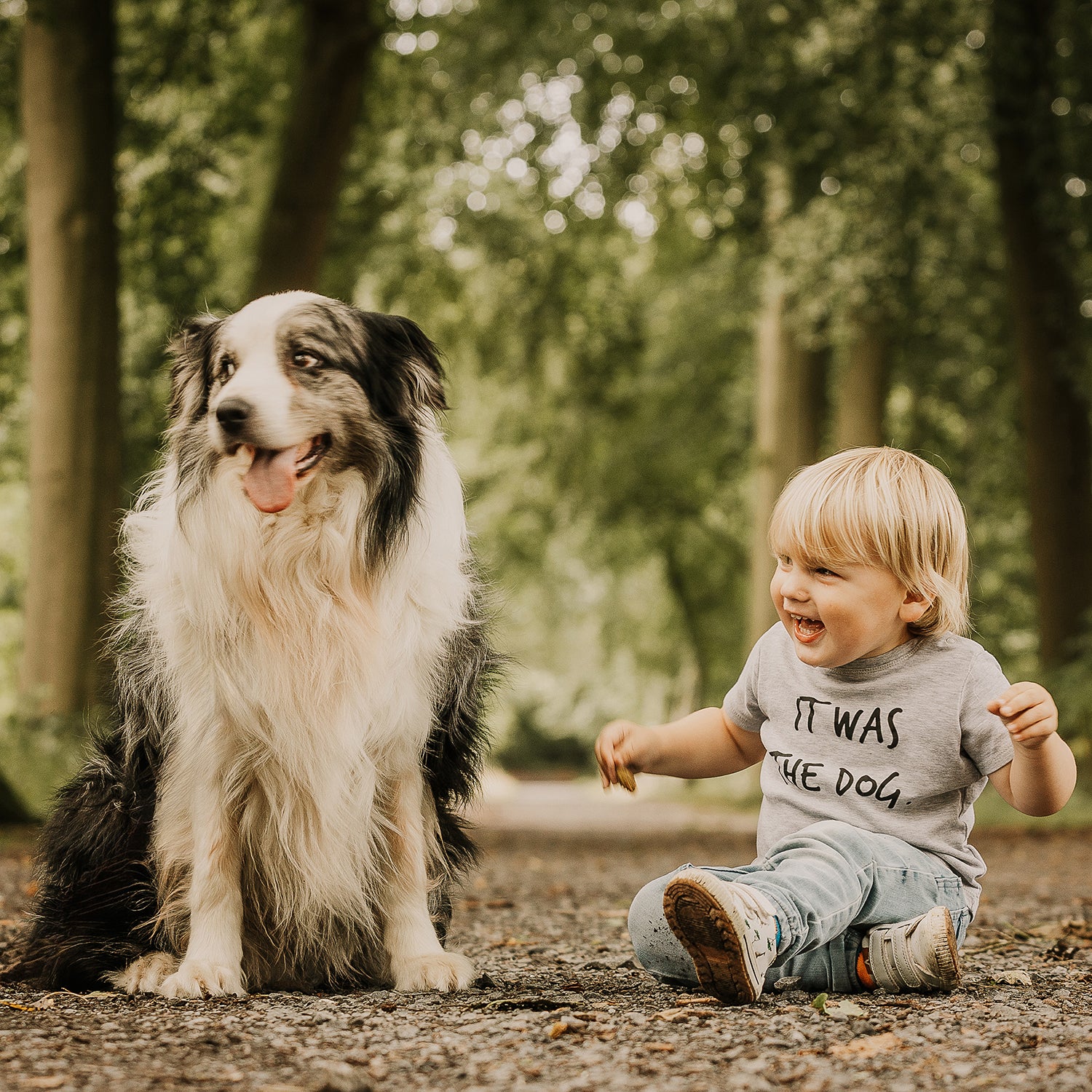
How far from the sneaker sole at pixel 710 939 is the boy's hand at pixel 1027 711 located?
707 millimetres

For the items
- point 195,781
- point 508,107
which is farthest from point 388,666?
point 508,107

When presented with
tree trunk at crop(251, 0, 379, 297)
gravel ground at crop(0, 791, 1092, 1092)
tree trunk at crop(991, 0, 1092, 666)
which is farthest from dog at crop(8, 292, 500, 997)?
tree trunk at crop(991, 0, 1092, 666)

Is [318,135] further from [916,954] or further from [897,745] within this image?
[916,954]

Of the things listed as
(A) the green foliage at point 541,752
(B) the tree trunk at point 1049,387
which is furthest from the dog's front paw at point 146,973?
(A) the green foliage at point 541,752

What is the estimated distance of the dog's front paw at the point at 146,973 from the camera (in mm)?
3141

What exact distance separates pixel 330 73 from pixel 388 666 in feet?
28.8

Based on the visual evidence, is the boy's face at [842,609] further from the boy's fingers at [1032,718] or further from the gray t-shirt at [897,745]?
the boy's fingers at [1032,718]

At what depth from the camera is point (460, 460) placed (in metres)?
20.1

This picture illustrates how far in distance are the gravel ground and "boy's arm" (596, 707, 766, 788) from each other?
54cm

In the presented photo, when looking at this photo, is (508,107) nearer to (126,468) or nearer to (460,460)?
(126,468)

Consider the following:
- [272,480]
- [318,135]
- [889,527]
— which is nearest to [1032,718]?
[889,527]

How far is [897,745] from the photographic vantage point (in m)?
3.04

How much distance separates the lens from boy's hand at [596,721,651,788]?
10.5 ft

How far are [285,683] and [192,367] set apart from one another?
2.77 feet
